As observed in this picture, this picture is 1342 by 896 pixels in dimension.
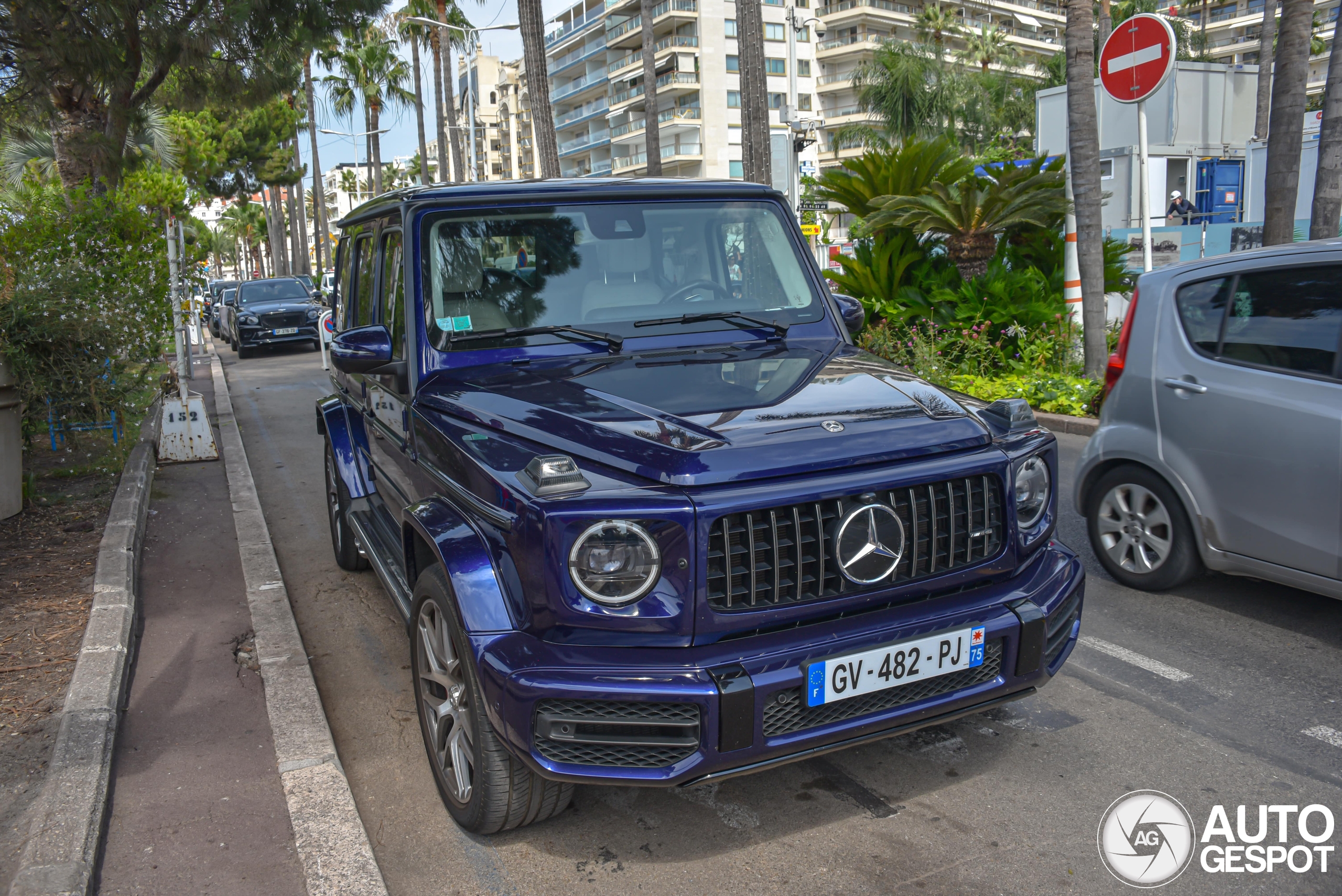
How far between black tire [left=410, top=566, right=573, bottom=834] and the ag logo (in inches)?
61.5

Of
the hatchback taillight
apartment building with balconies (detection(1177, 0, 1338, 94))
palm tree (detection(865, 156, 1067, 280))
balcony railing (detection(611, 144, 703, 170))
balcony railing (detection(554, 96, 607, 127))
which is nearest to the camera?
the hatchback taillight

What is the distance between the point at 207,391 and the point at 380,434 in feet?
40.2

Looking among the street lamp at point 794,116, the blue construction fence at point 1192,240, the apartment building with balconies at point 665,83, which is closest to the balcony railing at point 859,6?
the apartment building with balconies at point 665,83

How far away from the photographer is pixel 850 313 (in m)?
4.23

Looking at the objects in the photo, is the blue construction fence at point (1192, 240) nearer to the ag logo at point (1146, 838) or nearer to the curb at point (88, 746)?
the ag logo at point (1146, 838)

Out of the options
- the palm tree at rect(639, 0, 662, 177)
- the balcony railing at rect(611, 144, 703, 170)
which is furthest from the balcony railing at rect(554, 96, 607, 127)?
the palm tree at rect(639, 0, 662, 177)

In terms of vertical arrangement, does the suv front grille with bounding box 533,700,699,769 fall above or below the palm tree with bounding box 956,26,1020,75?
below

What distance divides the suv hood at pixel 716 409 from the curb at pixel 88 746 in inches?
63.8

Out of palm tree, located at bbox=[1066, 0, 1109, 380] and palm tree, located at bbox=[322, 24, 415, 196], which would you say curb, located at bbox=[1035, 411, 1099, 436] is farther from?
palm tree, located at bbox=[322, 24, 415, 196]

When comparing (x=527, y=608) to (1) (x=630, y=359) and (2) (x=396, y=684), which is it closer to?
(1) (x=630, y=359)

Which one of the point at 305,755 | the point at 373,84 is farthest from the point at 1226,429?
the point at 373,84

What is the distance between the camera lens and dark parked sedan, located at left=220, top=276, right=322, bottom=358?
2194 centimetres

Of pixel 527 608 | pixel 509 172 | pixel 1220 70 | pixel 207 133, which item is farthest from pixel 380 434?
pixel 509 172

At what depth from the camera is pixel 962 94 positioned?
177 feet
